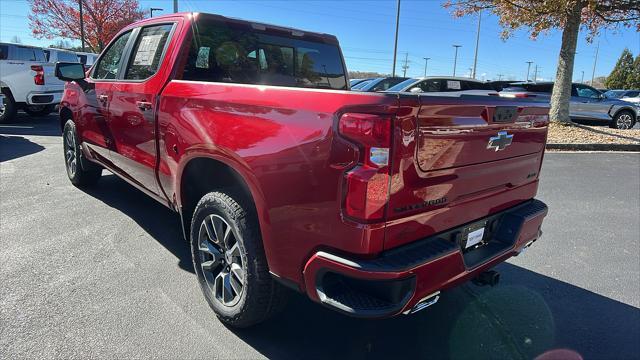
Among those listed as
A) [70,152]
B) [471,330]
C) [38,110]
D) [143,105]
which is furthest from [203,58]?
[38,110]

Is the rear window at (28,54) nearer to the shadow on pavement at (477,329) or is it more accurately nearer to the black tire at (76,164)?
the black tire at (76,164)

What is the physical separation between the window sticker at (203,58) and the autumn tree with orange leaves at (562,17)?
9384 mm

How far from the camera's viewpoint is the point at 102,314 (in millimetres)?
2873

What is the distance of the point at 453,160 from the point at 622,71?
227ft

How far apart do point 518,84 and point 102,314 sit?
52.9ft

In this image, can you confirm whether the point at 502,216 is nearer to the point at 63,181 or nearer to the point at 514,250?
the point at 514,250

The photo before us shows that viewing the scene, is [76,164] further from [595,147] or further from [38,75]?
[595,147]

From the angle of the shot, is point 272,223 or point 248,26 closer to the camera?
point 272,223

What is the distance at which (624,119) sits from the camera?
597 inches

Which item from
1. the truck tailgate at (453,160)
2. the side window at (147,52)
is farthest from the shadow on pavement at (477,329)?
the side window at (147,52)

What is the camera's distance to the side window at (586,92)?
50.8 feet

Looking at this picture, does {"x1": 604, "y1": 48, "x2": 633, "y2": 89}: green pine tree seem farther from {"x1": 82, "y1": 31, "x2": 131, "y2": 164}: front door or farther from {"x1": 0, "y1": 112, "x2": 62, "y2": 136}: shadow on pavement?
{"x1": 82, "y1": 31, "x2": 131, "y2": 164}: front door

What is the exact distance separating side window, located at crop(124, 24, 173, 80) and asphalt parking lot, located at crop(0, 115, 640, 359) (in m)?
1.53

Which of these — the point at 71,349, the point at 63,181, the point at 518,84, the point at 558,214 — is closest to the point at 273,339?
the point at 71,349
